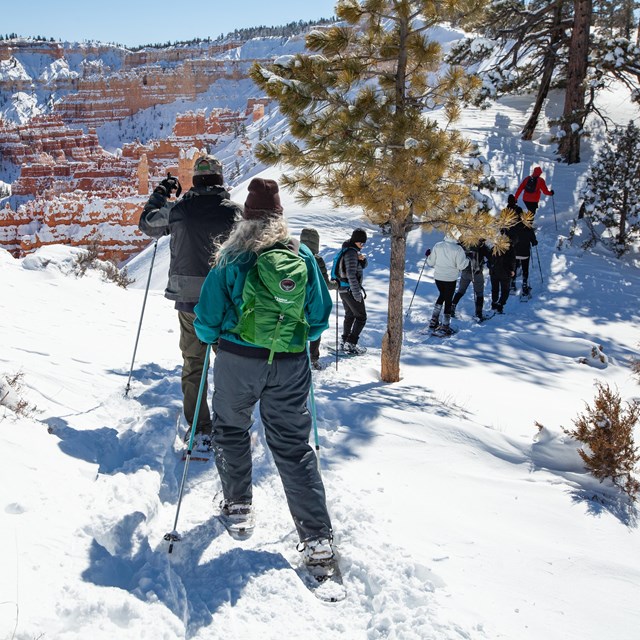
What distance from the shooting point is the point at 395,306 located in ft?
22.1

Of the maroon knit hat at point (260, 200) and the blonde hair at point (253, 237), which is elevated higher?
the maroon knit hat at point (260, 200)

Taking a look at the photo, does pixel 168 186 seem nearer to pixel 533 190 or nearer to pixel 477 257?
pixel 477 257

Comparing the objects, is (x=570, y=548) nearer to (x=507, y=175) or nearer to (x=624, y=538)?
(x=624, y=538)

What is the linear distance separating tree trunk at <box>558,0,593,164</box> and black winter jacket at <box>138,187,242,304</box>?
1501 cm

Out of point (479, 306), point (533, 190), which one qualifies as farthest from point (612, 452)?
point (533, 190)

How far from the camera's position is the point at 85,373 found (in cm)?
541

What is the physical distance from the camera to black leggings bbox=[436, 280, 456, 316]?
9117mm

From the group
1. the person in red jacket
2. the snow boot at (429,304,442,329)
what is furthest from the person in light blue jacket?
the person in red jacket

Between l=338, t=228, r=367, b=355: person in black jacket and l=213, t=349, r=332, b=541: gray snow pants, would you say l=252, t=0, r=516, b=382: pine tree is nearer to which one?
l=338, t=228, r=367, b=355: person in black jacket

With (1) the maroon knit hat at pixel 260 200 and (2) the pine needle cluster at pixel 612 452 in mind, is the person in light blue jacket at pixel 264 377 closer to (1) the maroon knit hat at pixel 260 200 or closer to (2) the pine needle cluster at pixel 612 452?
(1) the maroon knit hat at pixel 260 200

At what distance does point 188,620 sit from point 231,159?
62640 millimetres

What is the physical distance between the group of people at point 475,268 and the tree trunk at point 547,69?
8033 millimetres

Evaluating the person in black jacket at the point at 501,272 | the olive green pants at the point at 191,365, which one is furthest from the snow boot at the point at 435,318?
the olive green pants at the point at 191,365

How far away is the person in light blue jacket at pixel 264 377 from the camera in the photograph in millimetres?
2896
